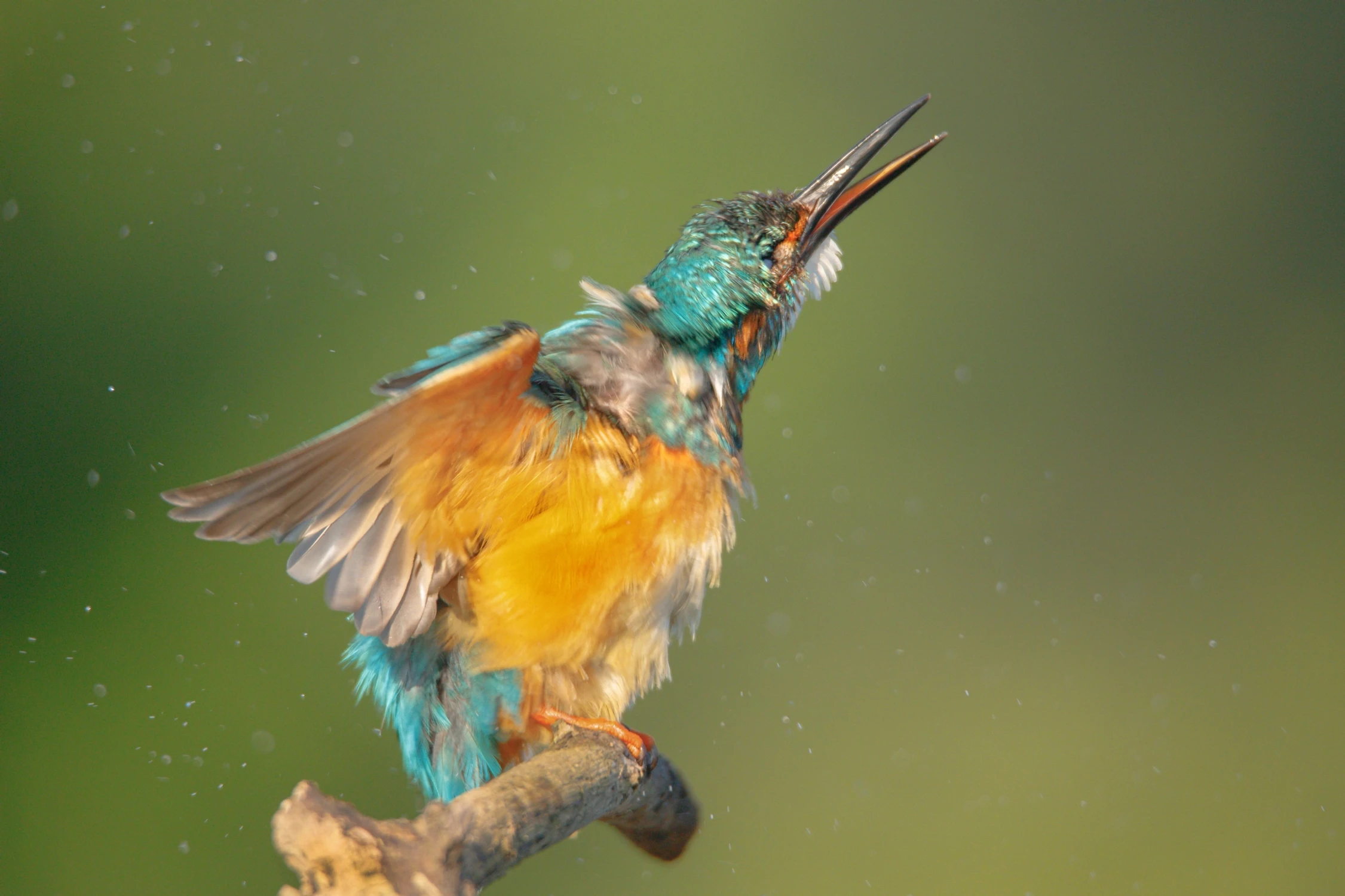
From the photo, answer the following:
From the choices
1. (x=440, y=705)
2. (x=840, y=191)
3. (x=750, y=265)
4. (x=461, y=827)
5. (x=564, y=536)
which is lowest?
(x=440, y=705)

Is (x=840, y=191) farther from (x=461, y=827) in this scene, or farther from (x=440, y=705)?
(x=461, y=827)

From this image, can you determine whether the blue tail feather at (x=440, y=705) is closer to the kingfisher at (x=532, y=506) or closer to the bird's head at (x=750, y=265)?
the kingfisher at (x=532, y=506)

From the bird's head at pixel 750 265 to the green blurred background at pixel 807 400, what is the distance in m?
1.58

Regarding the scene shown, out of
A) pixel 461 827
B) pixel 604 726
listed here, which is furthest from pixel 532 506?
pixel 461 827

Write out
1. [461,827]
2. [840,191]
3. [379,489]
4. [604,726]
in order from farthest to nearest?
[840,191]
[604,726]
[379,489]
[461,827]

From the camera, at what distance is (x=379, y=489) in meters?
1.51

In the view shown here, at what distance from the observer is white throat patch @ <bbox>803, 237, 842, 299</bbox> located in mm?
2080

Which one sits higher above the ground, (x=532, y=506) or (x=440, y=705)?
(x=532, y=506)

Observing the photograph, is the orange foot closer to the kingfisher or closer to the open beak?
the kingfisher

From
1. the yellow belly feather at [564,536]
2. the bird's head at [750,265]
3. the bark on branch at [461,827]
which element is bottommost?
the bark on branch at [461,827]

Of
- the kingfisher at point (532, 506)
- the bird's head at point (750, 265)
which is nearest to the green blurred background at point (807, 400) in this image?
the kingfisher at point (532, 506)

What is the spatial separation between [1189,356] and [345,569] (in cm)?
379

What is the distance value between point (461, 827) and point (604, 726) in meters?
0.56

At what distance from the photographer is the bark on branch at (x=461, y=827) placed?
3.24 feet
